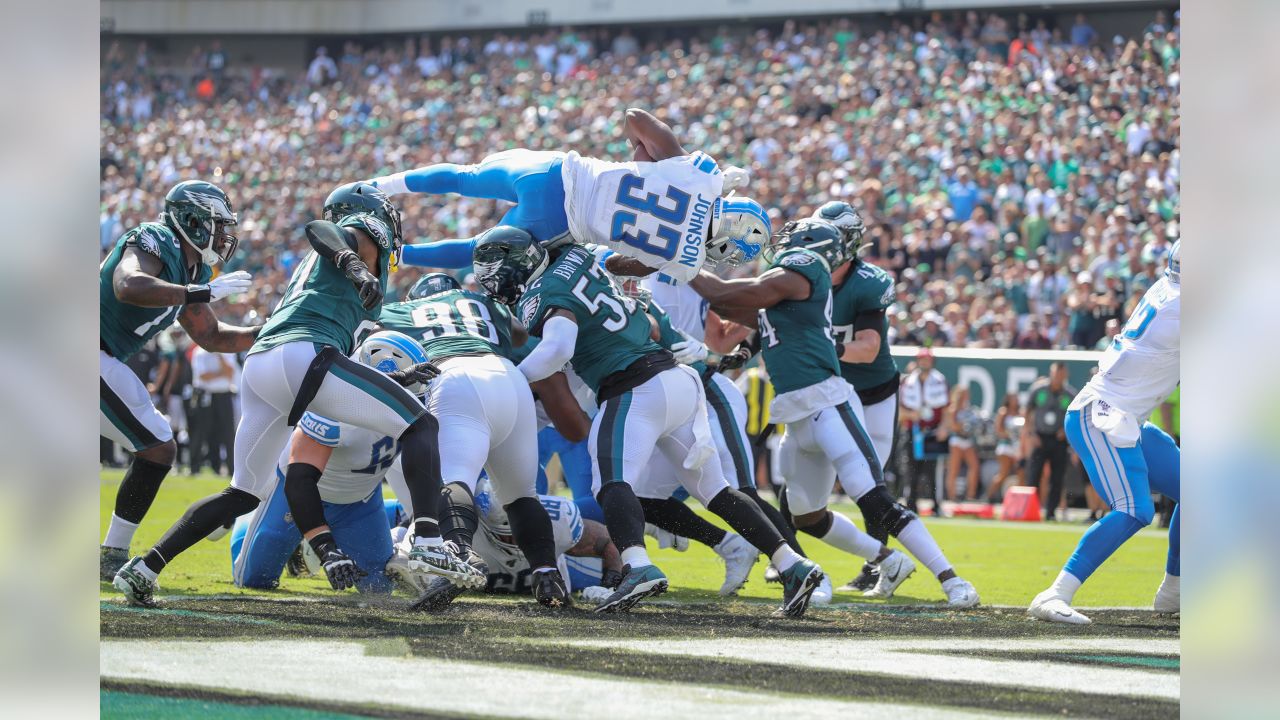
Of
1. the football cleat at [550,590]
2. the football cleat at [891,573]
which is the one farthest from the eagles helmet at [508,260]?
the football cleat at [891,573]

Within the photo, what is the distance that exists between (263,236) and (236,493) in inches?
770

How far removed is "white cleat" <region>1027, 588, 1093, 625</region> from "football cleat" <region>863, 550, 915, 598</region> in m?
1.20

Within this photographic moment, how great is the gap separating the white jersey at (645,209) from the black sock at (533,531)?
49.0 inches

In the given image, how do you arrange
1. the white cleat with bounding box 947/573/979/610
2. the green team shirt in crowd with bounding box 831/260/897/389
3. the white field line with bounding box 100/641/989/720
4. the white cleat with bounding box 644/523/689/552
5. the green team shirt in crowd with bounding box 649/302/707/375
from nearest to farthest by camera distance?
the white field line with bounding box 100/641/989/720, the white cleat with bounding box 947/573/979/610, the green team shirt in crowd with bounding box 649/302/707/375, the green team shirt in crowd with bounding box 831/260/897/389, the white cleat with bounding box 644/523/689/552

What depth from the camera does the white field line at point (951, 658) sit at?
168 inches

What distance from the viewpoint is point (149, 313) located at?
22.9 ft

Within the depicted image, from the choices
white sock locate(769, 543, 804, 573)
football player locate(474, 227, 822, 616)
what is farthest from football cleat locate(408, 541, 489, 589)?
white sock locate(769, 543, 804, 573)

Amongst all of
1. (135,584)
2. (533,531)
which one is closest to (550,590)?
(533,531)

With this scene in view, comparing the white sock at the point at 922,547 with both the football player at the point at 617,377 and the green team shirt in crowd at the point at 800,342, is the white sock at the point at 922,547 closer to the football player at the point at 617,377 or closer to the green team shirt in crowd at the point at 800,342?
the green team shirt in crowd at the point at 800,342

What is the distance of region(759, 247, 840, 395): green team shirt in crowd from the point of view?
7.29m

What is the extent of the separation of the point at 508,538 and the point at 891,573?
2.02 m

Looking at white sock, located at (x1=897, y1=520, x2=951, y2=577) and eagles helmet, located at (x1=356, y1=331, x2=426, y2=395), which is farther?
white sock, located at (x1=897, y1=520, x2=951, y2=577)

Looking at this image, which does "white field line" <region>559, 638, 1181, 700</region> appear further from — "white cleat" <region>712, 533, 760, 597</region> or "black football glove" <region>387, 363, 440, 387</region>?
"white cleat" <region>712, 533, 760, 597</region>
